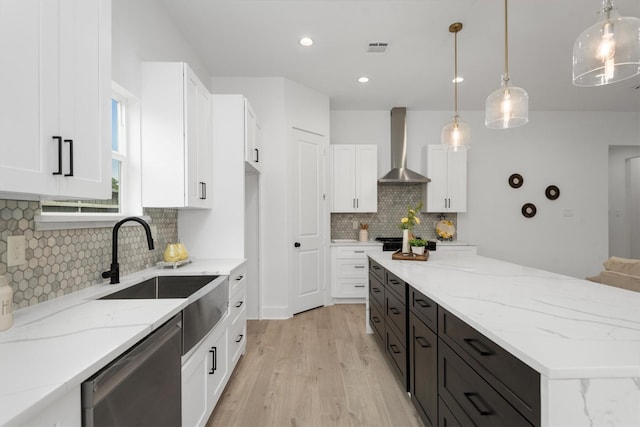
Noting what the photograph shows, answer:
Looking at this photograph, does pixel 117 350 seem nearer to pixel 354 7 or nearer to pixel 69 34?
pixel 69 34

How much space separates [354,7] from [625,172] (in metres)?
6.53

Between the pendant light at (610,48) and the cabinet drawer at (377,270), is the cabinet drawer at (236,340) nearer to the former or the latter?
the cabinet drawer at (377,270)

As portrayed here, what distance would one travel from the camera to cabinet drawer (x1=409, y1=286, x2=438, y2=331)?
1.57 m

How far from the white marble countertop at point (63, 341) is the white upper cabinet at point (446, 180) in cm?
418

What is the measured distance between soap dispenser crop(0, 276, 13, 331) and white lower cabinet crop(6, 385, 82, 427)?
51cm

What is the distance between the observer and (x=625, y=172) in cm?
579

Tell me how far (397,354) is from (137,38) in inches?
117

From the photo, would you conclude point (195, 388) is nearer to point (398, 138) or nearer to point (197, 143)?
point (197, 143)

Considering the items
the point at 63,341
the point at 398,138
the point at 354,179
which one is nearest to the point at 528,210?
the point at 398,138

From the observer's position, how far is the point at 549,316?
1119 mm

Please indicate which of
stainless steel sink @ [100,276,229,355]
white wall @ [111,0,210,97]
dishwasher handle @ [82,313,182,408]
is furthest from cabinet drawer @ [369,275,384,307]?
white wall @ [111,0,210,97]

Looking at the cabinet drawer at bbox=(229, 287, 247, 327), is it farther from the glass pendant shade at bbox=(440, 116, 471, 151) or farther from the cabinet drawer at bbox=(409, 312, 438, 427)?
the glass pendant shade at bbox=(440, 116, 471, 151)

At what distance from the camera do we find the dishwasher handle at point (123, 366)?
810 mm

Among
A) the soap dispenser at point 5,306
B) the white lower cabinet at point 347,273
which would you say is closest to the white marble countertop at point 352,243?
the white lower cabinet at point 347,273
